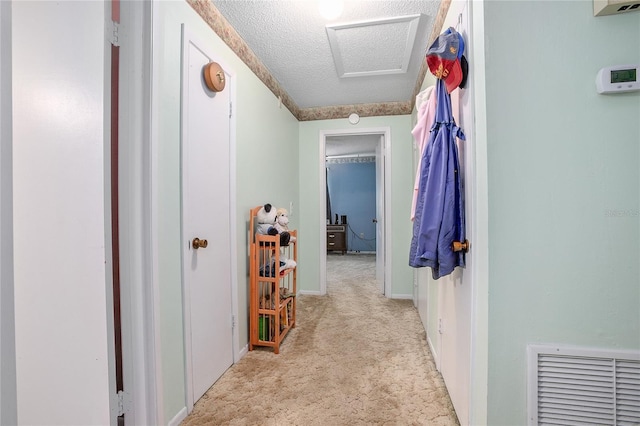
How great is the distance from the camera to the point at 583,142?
0.92 meters

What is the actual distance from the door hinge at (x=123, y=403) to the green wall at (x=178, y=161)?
15cm

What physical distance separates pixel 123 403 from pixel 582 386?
172 centimetres

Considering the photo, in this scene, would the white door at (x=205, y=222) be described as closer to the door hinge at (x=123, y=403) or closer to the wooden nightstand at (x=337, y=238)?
the door hinge at (x=123, y=403)

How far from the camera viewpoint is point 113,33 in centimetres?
101

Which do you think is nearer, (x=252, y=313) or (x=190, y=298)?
(x=190, y=298)

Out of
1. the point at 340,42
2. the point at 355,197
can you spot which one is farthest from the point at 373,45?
the point at 355,197

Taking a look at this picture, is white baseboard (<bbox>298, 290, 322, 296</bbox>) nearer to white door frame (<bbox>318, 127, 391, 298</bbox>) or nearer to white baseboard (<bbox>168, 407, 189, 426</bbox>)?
white door frame (<bbox>318, 127, 391, 298</bbox>)

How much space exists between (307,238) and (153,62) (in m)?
2.66

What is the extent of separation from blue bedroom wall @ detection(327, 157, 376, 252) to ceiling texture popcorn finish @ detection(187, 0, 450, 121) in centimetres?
379

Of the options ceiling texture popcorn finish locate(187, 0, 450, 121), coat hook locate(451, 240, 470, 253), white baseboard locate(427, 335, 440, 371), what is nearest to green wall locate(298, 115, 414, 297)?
ceiling texture popcorn finish locate(187, 0, 450, 121)

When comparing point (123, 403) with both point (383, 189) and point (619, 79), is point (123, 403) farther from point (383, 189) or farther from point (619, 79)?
point (383, 189)

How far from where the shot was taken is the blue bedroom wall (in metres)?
6.80

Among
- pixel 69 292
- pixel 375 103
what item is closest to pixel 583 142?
pixel 69 292

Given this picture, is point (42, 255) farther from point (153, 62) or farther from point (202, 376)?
point (202, 376)
